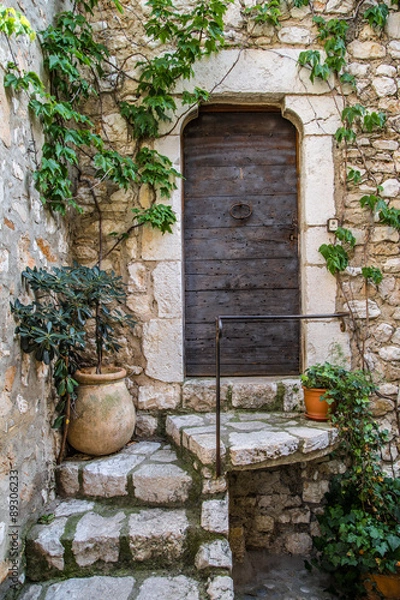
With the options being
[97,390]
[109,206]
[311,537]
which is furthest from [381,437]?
[109,206]

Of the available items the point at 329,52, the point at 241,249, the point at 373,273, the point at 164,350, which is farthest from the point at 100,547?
the point at 329,52

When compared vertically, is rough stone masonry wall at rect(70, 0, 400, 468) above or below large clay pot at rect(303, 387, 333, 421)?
above

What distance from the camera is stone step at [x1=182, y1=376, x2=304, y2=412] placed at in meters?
2.85

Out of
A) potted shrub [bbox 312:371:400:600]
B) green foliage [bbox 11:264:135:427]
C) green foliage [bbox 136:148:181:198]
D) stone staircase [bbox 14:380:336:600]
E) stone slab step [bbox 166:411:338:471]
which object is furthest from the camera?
green foliage [bbox 136:148:181:198]

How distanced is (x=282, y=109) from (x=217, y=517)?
9.00 ft

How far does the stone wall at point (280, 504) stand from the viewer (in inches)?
111

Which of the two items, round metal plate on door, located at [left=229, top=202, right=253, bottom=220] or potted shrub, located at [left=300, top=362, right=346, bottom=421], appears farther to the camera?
round metal plate on door, located at [left=229, top=202, right=253, bottom=220]

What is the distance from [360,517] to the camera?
8.02ft

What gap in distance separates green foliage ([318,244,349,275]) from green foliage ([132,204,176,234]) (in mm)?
1073

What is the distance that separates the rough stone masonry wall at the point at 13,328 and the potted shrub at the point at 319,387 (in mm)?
1582

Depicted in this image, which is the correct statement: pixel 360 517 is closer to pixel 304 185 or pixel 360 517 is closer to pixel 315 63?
pixel 304 185

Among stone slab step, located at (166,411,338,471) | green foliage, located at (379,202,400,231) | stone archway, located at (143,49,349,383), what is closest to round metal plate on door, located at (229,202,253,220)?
stone archway, located at (143,49,349,383)

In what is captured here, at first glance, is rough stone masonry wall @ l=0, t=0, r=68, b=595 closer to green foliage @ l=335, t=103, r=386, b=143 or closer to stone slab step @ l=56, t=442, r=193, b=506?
stone slab step @ l=56, t=442, r=193, b=506

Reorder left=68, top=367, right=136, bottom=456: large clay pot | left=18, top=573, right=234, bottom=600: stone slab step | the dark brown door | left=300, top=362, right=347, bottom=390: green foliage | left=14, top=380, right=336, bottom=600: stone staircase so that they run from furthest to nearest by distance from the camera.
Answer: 1. the dark brown door
2. left=300, top=362, right=347, bottom=390: green foliage
3. left=68, top=367, right=136, bottom=456: large clay pot
4. left=14, top=380, right=336, bottom=600: stone staircase
5. left=18, top=573, right=234, bottom=600: stone slab step
